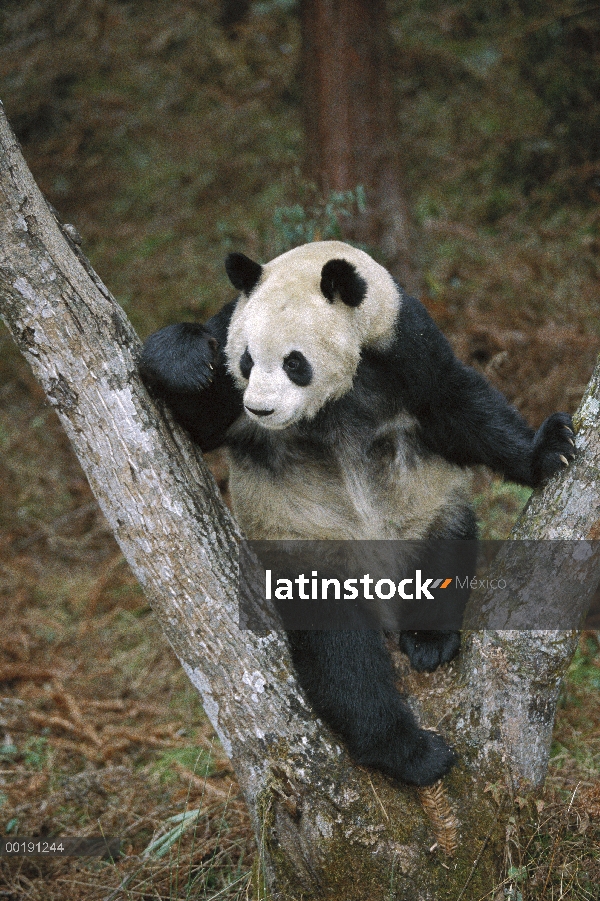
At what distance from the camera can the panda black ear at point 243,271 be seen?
3558mm

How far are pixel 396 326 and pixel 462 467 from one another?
95 cm

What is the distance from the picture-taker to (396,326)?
3789 mm

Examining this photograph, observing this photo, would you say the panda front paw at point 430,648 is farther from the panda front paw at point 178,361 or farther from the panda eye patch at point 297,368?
the panda front paw at point 178,361

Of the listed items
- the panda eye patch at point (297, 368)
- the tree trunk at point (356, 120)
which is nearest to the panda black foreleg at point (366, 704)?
the panda eye patch at point (297, 368)

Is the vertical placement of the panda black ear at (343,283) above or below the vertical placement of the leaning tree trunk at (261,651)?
above

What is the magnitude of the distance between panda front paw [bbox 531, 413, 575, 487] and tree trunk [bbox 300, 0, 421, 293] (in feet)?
11.7

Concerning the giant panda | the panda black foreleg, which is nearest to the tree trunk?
the giant panda

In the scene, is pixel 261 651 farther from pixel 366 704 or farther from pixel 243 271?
pixel 243 271

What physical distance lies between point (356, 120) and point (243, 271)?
4107 millimetres

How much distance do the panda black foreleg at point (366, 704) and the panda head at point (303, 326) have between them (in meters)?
1.03

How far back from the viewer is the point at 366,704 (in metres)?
3.58

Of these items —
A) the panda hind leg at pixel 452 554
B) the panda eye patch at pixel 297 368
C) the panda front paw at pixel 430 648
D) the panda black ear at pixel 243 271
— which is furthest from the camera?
the panda hind leg at pixel 452 554

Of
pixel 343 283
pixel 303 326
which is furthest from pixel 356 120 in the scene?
pixel 303 326

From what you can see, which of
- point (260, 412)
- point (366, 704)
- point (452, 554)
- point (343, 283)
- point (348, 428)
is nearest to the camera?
point (260, 412)
